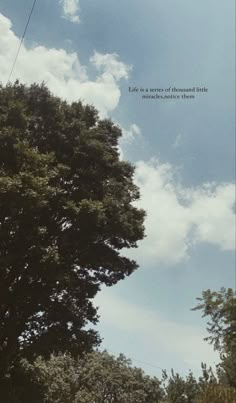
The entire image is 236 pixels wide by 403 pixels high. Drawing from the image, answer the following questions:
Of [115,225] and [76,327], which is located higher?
[115,225]

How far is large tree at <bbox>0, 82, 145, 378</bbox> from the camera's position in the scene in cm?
1733

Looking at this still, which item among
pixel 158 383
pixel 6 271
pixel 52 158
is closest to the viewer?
pixel 52 158

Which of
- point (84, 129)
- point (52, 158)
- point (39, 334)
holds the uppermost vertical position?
Result: point (84, 129)

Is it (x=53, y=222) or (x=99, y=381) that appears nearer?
(x=53, y=222)

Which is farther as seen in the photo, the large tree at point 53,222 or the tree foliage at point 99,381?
the tree foliage at point 99,381

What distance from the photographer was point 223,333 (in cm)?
3466

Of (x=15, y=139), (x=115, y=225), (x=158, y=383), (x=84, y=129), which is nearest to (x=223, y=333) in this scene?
(x=115, y=225)

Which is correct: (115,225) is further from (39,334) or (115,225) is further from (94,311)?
(39,334)

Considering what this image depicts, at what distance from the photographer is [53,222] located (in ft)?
63.0

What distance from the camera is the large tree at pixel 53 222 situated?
17328 millimetres

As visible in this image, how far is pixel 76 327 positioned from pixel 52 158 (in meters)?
8.13

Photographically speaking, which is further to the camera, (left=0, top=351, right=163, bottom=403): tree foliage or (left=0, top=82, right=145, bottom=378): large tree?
(left=0, top=351, right=163, bottom=403): tree foliage

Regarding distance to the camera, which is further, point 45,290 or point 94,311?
point 94,311

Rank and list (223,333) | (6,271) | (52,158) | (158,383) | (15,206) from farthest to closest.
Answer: (158,383) → (223,333) → (6,271) → (52,158) → (15,206)
